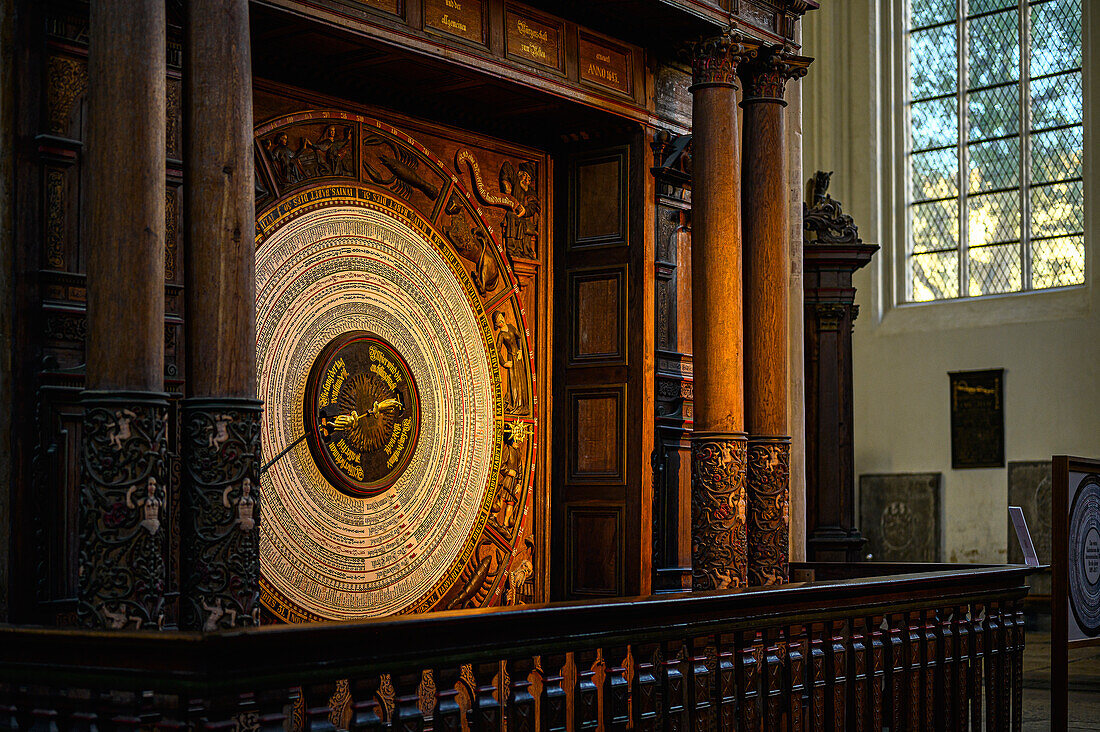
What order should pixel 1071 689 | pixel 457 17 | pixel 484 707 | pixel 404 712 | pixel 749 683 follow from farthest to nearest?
pixel 1071 689
pixel 457 17
pixel 749 683
pixel 484 707
pixel 404 712

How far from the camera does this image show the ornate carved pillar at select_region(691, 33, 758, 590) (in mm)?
7836

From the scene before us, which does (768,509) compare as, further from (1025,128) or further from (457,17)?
(1025,128)

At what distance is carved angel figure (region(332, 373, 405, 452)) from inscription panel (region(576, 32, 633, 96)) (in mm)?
2267

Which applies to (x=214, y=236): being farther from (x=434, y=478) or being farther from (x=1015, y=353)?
(x=1015, y=353)

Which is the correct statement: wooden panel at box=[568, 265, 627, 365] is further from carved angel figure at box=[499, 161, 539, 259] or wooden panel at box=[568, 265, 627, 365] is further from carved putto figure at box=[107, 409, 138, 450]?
carved putto figure at box=[107, 409, 138, 450]

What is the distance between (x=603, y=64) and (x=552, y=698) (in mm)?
5134

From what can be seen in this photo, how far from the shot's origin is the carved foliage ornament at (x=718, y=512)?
25.6 ft

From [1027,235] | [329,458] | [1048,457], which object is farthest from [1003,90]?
[329,458]

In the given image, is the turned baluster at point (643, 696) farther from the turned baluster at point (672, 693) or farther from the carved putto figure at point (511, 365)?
the carved putto figure at point (511, 365)

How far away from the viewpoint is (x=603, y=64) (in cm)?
830

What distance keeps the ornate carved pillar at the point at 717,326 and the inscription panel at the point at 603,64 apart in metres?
0.45

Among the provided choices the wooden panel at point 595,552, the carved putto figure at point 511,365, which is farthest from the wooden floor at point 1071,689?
the carved putto figure at point 511,365

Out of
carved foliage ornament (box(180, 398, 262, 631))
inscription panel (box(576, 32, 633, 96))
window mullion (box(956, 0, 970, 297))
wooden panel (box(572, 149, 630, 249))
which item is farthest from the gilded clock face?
window mullion (box(956, 0, 970, 297))

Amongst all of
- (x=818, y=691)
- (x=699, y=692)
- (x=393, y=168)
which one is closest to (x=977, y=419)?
(x=393, y=168)
